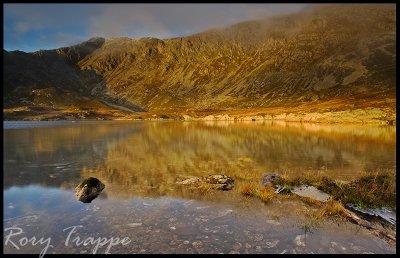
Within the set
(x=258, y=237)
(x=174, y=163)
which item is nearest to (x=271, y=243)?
(x=258, y=237)

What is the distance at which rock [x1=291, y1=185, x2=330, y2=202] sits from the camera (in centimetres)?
1511

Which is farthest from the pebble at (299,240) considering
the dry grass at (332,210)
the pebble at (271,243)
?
the dry grass at (332,210)

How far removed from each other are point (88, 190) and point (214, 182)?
19.2ft

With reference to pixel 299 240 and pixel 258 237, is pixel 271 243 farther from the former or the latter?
pixel 299 240

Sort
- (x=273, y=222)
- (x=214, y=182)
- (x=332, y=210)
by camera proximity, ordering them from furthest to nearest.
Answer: (x=214, y=182)
(x=332, y=210)
(x=273, y=222)

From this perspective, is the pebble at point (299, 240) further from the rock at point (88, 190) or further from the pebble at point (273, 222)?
the rock at point (88, 190)

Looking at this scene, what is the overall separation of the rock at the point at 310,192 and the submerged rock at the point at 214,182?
3069mm

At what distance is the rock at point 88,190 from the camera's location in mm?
15594

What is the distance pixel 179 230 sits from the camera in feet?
38.0

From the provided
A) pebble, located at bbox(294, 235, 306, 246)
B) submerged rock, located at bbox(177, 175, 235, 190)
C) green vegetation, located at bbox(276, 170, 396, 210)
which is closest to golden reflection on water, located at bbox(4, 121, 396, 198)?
submerged rock, located at bbox(177, 175, 235, 190)

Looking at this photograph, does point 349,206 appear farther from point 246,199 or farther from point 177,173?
point 177,173

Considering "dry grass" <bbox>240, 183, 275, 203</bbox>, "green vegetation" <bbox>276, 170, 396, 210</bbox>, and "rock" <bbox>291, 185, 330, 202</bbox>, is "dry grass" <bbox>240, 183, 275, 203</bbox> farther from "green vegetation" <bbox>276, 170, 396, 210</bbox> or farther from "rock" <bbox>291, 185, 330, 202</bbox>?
"green vegetation" <bbox>276, 170, 396, 210</bbox>

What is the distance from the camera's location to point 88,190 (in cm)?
1611

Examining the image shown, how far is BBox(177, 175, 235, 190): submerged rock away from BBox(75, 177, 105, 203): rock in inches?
165
